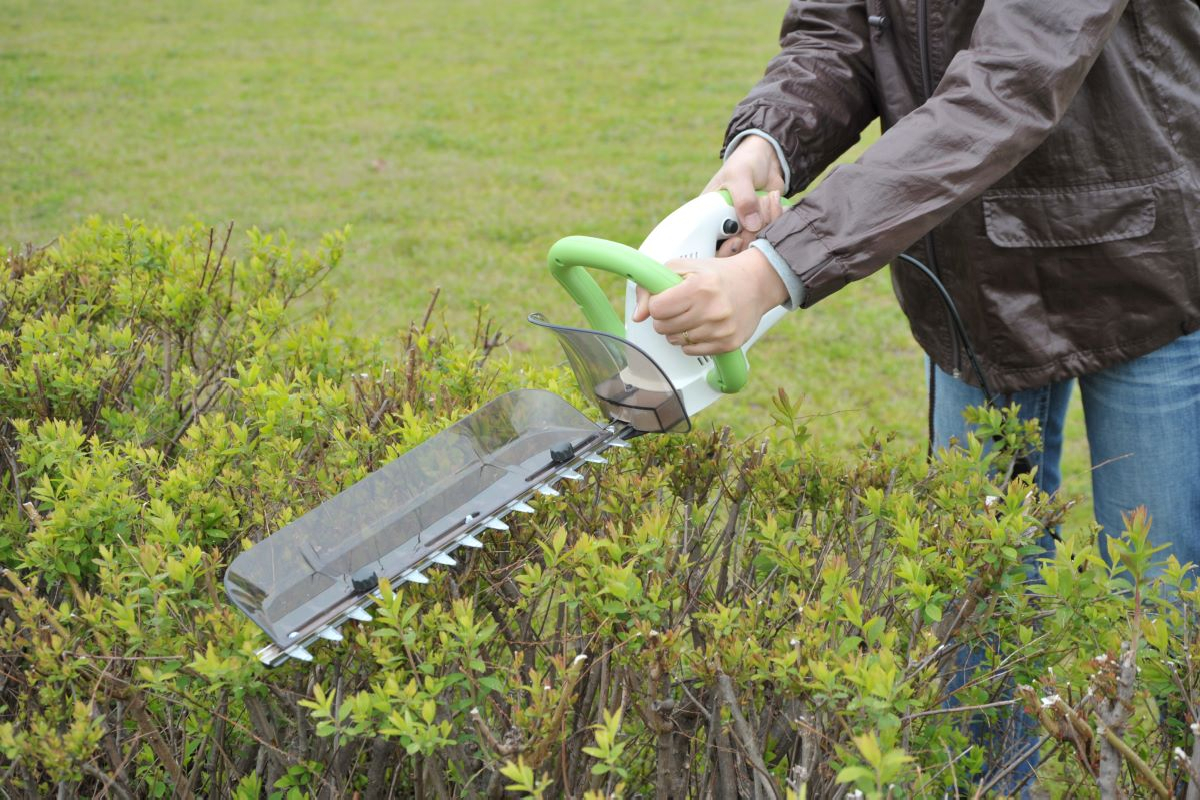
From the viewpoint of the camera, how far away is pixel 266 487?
193cm

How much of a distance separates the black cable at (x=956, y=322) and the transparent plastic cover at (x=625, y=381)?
62 centimetres

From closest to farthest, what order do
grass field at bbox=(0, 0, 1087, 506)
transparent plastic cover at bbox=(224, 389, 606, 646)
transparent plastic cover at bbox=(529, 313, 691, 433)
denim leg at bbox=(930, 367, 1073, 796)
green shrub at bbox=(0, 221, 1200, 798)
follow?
green shrub at bbox=(0, 221, 1200, 798) → transparent plastic cover at bbox=(224, 389, 606, 646) → transparent plastic cover at bbox=(529, 313, 691, 433) → denim leg at bbox=(930, 367, 1073, 796) → grass field at bbox=(0, 0, 1087, 506)

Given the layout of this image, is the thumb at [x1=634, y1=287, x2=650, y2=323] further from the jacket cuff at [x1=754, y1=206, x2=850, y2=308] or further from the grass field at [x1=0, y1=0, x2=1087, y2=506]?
the grass field at [x1=0, y1=0, x2=1087, y2=506]

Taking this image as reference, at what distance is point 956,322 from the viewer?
2205 millimetres

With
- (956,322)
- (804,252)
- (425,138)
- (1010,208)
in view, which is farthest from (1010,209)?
(425,138)

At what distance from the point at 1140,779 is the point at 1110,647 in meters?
0.17

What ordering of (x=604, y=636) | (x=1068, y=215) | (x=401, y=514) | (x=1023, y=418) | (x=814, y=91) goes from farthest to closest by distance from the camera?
(x=1023, y=418) < (x=814, y=91) < (x=1068, y=215) < (x=401, y=514) < (x=604, y=636)

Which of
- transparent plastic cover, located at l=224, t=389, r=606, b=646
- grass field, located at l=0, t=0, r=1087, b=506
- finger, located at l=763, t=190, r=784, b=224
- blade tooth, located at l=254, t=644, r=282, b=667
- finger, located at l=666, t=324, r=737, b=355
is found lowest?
grass field, located at l=0, t=0, r=1087, b=506

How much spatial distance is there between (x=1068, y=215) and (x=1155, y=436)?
50 centimetres

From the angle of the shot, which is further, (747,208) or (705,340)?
(747,208)

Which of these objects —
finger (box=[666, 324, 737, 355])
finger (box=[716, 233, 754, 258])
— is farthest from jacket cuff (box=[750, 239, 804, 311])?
finger (box=[716, 233, 754, 258])

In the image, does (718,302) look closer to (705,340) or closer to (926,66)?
(705,340)

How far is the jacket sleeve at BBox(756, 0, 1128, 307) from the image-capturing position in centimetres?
166

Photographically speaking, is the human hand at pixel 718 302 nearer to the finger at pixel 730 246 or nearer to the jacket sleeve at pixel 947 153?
the jacket sleeve at pixel 947 153
